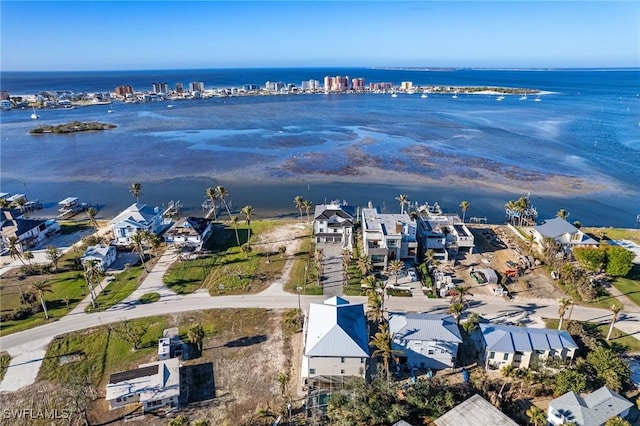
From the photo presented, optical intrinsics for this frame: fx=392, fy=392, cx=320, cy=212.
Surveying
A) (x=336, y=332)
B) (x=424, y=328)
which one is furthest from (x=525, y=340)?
(x=336, y=332)

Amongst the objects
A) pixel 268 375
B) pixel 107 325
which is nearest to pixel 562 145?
pixel 268 375

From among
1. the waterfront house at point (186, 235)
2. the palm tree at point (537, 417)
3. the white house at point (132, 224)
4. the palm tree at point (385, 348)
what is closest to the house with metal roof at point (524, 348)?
the palm tree at point (537, 417)

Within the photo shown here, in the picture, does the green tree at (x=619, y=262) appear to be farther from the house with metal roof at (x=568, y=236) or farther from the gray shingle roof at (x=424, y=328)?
the gray shingle roof at (x=424, y=328)

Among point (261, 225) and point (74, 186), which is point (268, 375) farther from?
point (74, 186)

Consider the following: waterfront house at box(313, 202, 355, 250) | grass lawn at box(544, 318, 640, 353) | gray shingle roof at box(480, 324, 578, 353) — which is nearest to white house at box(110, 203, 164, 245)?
waterfront house at box(313, 202, 355, 250)

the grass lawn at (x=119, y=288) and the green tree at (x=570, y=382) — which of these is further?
the grass lawn at (x=119, y=288)

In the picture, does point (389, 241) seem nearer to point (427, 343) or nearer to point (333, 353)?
point (427, 343)

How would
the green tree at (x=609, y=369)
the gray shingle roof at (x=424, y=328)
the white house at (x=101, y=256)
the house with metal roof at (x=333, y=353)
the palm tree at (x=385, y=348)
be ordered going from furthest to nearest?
the white house at (x=101, y=256) < the gray shingle roof at (x=424, y=328) < the house with metal roof at (x=333, y=353) < the palm tree at (x=385, y=348) < the green tree at (x=609, y=369)

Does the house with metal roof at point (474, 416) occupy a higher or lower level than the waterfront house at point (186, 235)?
lower
